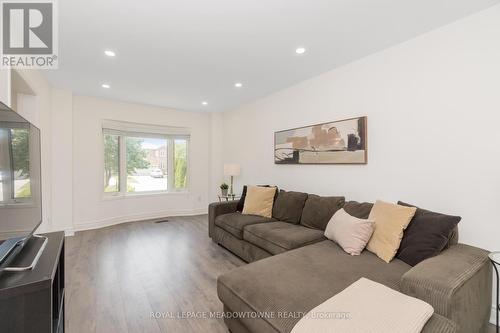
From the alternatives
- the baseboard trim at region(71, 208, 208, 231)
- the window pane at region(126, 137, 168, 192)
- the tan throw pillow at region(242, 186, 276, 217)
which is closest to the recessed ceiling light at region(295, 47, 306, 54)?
the tan throw pillow at region(242, 186, 276, 217)

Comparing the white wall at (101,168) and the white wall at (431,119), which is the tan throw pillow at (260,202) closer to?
the white wall at (431,119)

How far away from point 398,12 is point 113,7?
91.6 inches

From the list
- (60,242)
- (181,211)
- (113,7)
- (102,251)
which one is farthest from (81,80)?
(181,211)

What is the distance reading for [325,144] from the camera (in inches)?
120

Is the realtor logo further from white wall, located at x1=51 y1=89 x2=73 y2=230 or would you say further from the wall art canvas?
the wall art canvas

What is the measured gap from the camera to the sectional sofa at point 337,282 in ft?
3.95

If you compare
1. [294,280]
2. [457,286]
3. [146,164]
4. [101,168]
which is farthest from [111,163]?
[457,286]

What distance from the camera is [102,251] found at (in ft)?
10.2

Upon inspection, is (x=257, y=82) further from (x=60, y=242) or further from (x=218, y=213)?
(x=60, y=242)

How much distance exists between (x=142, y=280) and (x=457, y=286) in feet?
8.57

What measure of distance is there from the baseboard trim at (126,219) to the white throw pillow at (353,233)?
3950 mm

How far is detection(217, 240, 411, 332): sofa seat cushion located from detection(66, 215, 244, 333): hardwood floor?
0.48 m

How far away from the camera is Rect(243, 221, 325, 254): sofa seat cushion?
7.59 ft

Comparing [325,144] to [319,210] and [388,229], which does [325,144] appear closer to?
[319,210]
